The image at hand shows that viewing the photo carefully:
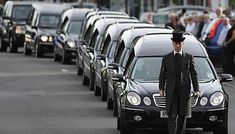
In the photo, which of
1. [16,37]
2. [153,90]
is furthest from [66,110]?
[16,37]

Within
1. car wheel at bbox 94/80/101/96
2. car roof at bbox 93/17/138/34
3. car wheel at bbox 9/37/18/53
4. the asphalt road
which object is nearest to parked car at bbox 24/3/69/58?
car wheel at bbox 9/37/18/53

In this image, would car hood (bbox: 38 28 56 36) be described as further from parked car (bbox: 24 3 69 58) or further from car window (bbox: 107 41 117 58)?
car window (bbox: 107 41 117 58)

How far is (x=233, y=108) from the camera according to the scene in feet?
61.8

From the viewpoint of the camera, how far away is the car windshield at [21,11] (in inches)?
1610

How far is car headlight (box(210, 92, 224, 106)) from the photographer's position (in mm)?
14461

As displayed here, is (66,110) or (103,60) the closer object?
(66,110)

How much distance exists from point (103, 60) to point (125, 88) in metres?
5.36

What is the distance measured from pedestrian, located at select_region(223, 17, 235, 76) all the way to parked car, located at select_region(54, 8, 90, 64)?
575 cm

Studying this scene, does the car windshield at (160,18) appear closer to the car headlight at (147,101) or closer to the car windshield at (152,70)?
the car windshield at (152,70)

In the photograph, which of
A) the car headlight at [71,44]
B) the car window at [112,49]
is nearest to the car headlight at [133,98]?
the car window at [112,49]

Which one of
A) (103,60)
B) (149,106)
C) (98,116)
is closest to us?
(149,106)

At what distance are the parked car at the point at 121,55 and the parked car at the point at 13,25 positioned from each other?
66.1 feet

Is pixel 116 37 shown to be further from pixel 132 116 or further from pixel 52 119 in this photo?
pixel 132 116

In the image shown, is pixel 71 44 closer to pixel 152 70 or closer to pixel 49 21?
pixel 49 21
